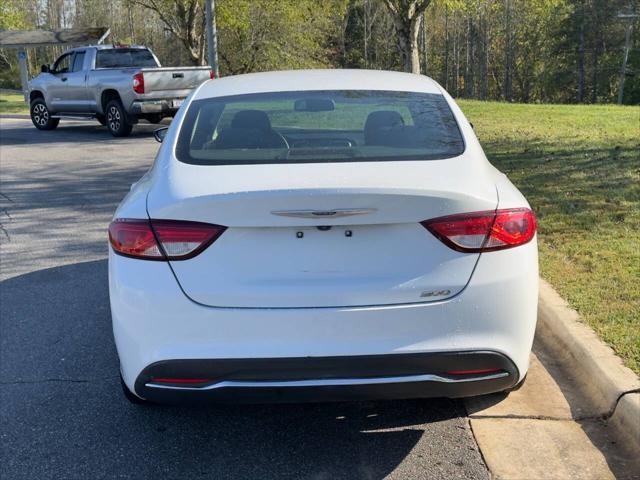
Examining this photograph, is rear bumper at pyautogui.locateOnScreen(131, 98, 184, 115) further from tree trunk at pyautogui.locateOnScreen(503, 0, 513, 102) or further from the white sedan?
tree trunk at pyautogui.locateOnScreen(503, 0, 513, 102)

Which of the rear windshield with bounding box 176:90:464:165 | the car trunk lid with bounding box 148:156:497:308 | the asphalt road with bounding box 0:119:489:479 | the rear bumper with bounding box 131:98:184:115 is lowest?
the rear bumper with bounding box 131:98:184:115

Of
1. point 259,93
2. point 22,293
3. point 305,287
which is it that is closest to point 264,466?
point 305,287

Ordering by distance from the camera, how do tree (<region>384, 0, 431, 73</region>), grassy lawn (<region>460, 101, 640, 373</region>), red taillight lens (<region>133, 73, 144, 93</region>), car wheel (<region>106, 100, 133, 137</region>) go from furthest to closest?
1. tree (<region>384, 0, 431, 73</region>)
2. car wheel (<region>106, 100, 133, 137</region>)
3. red taillight lens (<region>133, 73, 144, 93</region>)
4. grassy lawn (<region>460, 101, 640, 373</region>)

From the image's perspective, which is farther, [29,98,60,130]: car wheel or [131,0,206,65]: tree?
[131,0,206,65]: tree

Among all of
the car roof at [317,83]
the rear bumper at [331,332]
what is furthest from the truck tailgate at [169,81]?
the rear bumper at [331,332]

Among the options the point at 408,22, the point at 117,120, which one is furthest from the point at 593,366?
the point at 408,22

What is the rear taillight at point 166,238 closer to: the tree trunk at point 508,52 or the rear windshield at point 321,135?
the rear windshield at point 321,135

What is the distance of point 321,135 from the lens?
4.43 metres

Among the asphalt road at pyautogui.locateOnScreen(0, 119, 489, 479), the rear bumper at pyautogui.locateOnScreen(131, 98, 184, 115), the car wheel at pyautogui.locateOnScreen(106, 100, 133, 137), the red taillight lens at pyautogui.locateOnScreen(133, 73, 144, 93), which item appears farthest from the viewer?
the car wheel at pyautogui.locateOnScreen(106, 100, 133, 137)

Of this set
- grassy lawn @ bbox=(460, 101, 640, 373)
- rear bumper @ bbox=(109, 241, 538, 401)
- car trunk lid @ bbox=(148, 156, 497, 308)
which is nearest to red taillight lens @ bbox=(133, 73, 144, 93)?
grassy lawn @ bbox=(460, 101, 640, 373)

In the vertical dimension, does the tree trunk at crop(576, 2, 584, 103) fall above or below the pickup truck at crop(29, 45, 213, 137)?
below

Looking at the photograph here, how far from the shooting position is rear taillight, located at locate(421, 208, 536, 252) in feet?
9.21

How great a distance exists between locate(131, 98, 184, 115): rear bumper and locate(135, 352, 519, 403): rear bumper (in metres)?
13.6

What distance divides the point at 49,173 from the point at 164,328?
378 inches
